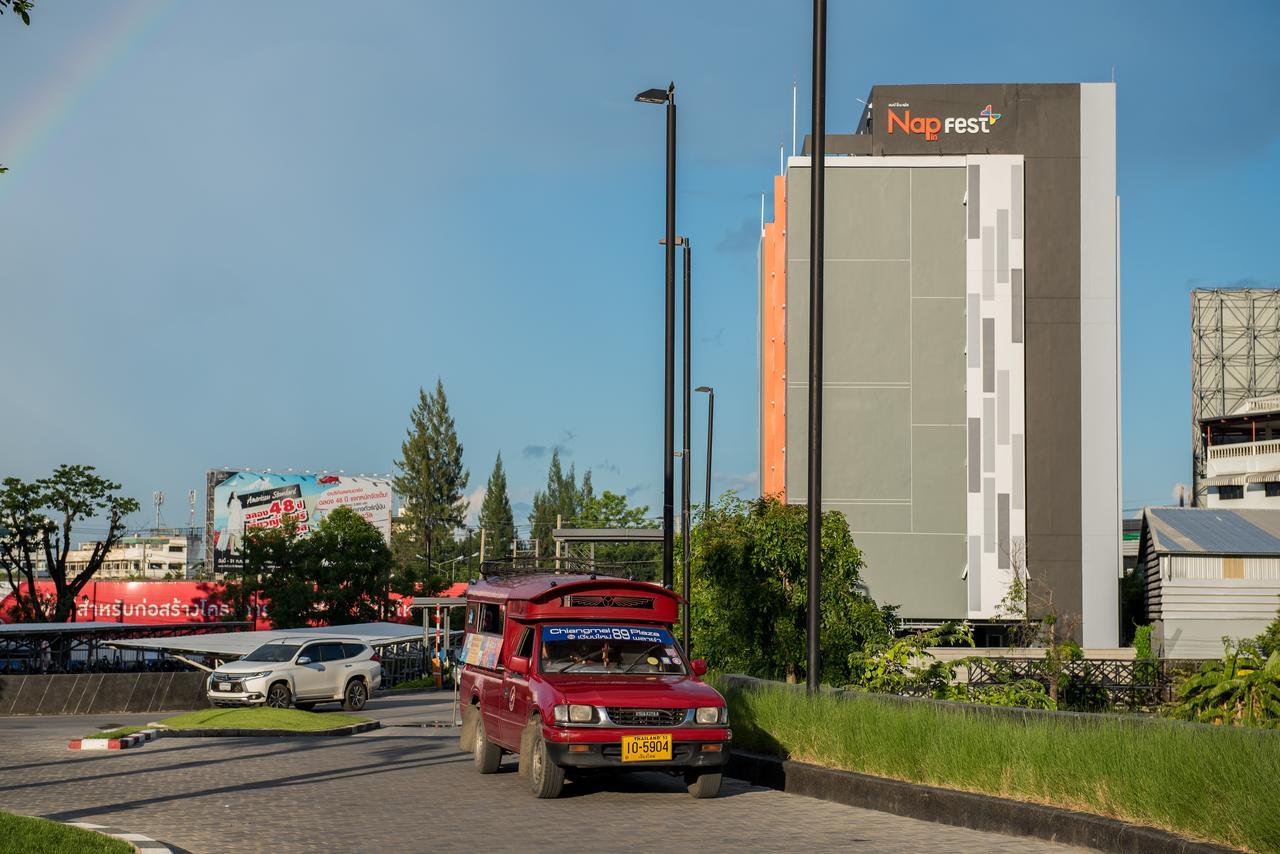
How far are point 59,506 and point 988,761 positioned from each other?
210 feet

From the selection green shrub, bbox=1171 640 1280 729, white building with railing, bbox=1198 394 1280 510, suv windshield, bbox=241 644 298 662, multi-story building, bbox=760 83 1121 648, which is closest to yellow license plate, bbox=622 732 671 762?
green shrub, bbox=1171 640 1280 729

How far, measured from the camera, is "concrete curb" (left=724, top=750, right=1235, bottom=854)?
395 inches

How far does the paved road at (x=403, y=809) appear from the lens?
1134 centimetres

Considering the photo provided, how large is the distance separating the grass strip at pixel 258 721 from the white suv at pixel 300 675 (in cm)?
654

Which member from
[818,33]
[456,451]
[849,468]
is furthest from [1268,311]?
[818,33]

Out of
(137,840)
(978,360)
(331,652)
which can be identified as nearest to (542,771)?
(137,840)

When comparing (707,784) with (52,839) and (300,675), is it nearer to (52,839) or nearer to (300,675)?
(52,839)

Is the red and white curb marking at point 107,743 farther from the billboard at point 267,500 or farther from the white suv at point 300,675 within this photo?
the billboard at point 267,500

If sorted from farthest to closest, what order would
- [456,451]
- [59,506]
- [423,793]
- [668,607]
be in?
[456,451]
[59,506]
[668,607]
[423,793]

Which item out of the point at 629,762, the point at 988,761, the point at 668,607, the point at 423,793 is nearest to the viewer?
the point at 988,761

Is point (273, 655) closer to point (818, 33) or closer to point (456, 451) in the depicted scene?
point (818, 33)

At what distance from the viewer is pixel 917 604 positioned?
61.4 meters

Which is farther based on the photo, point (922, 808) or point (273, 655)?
point (273, 655)

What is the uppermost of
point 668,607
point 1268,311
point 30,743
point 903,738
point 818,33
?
point 1268,311
